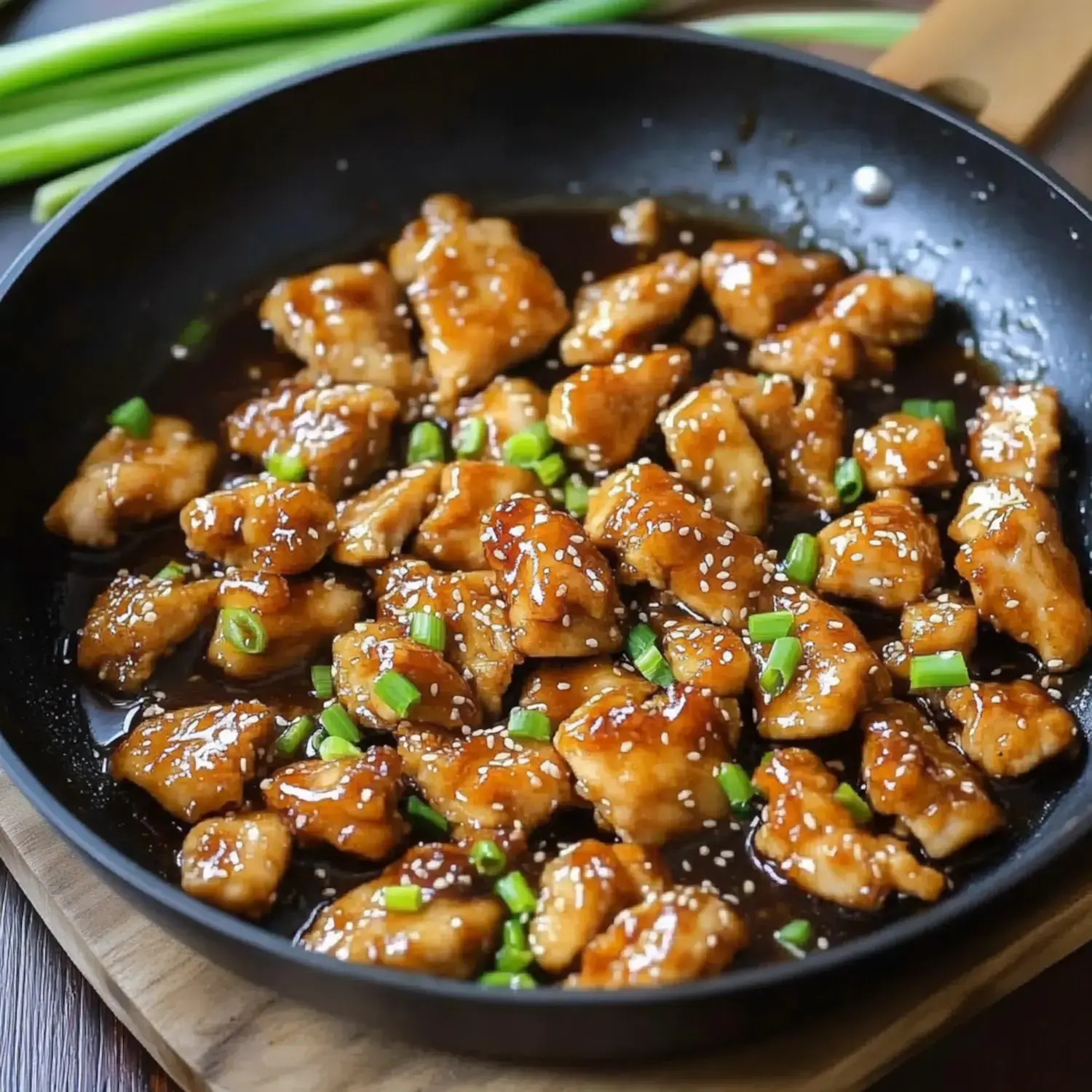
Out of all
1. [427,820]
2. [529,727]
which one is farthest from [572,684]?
[427,820]

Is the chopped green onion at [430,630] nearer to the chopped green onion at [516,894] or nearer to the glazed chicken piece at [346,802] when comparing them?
the glazed chicken piece at [346,802]

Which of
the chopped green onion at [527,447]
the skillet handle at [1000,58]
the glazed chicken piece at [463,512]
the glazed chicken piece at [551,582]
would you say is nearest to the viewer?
the glazed chicken piece at [551,582]

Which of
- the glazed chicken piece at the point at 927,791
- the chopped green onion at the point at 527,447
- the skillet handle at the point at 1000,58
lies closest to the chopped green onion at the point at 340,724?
the chopped green onion at the point at 527,447

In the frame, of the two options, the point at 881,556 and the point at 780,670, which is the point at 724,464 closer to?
the point at 881,556

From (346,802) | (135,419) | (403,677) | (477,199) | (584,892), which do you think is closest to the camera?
(584,892)

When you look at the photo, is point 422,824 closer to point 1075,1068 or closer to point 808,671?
point 808,671

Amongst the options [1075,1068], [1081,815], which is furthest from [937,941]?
[1075,1068]

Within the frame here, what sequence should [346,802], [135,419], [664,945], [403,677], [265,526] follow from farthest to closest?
1. [135,419]
2. [265,526]
3. [403,677]
4. [346,802]
5. [664,945]
